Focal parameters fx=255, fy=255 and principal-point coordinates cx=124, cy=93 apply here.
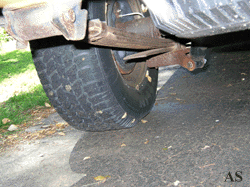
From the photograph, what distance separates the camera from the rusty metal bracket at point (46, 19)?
0.99 metres

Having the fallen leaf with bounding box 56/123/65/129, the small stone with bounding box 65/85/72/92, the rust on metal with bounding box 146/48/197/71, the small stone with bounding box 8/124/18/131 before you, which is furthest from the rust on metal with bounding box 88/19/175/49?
the small stone with bounding box 8/124/18/131

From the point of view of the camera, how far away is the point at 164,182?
1394 millimetres

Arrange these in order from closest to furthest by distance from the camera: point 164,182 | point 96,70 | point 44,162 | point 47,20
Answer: point 47,20, point 164,182, point 96,70, point 44,162

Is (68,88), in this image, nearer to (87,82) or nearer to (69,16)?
(87,82)

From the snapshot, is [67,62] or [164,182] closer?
[164,182]

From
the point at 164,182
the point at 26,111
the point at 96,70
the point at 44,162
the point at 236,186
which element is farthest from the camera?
the point at 26,111

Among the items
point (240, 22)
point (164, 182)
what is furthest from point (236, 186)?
point (240, 22)

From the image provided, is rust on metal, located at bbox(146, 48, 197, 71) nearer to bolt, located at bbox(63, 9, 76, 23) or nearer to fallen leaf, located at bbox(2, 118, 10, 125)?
bolt, located at bbox(63, 9, 76, 23)

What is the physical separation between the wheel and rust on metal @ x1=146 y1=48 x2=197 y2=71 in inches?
13.2

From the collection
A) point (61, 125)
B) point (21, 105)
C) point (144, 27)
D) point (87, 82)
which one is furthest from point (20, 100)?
point (144, 27)

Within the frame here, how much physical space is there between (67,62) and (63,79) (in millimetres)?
135

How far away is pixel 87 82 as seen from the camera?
171 cm

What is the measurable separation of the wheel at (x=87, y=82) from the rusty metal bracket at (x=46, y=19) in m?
0.58

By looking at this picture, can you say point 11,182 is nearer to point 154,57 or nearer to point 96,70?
point 96,70
